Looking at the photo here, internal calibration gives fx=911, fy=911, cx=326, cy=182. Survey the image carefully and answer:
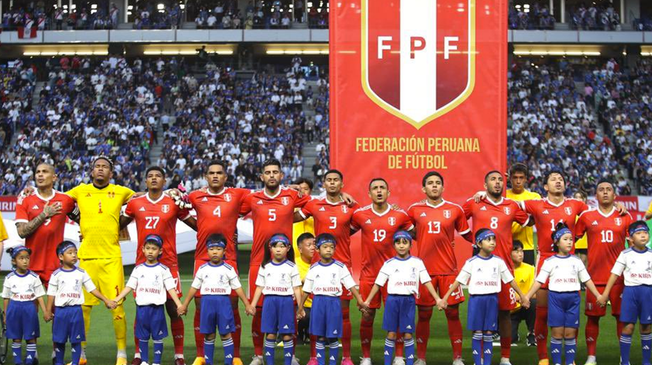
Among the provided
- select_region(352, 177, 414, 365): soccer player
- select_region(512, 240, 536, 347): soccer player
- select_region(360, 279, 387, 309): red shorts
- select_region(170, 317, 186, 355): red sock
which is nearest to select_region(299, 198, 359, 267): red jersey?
select_region(352, 177, 414, 365): soccer player

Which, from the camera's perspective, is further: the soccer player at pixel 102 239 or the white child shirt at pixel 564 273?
the soccer player at pixel 102 239

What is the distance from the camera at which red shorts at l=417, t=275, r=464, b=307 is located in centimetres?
924

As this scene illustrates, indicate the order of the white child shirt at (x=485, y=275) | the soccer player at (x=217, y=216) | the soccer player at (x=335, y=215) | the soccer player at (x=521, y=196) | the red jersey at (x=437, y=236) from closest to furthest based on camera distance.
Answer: the white child shirt at (x=485, y=275) → the soccer player at (x=217, y=216) → the red jersey at (x=437, y=236) → the soccer player at (x=335, y=215) → the soccer player at (x=521, y=196)

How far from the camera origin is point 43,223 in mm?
9461

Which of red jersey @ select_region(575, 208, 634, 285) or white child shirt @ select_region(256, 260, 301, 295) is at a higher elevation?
red jersey @ select_region(575, 208, 634, 285)

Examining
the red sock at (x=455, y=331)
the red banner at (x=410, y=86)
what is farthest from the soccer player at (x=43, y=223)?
the red sock at (x=455, y=331)

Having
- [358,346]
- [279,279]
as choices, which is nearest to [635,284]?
[358,346]

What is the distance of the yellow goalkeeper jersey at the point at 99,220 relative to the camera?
9.48m

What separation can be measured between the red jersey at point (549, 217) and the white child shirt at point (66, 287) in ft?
15.2

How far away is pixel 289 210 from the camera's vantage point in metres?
9.53

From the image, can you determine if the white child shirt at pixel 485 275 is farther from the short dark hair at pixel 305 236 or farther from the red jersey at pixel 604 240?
the short dark hair at pixel 305 236

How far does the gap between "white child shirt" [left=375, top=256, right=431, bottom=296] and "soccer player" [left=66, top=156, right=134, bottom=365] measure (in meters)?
2.72

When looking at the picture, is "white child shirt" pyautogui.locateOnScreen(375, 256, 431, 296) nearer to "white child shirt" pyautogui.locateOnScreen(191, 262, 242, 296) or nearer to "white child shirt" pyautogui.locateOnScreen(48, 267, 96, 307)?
"white child shirt" pyautogui.locateOnScreen(191, 262, 242, 296)

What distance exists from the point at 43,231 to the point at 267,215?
2342 mm
